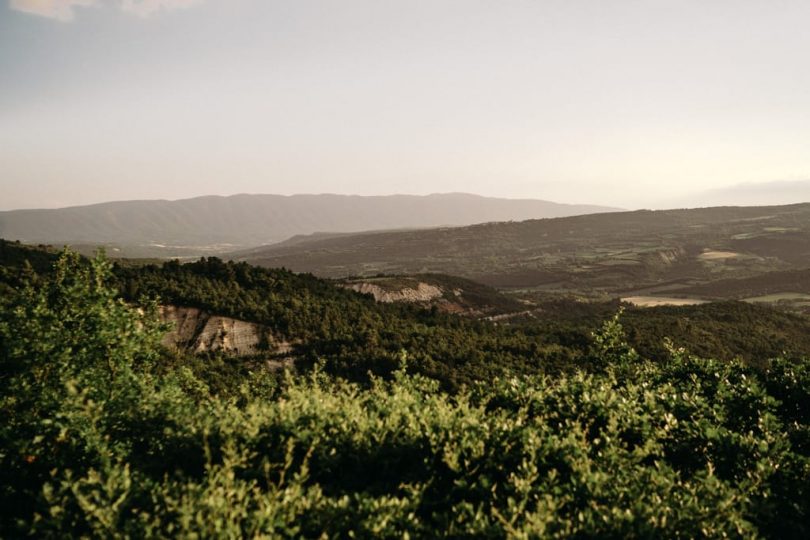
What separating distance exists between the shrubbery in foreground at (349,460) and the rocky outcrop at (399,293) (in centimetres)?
9045

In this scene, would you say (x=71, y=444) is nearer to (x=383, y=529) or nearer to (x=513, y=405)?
(x=383, y=529)

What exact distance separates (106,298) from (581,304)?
127461mm

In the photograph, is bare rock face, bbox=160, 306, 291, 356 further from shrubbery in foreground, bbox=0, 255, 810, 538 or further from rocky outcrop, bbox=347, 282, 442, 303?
rocky outcrop, bbox=347, 282, 442, 303

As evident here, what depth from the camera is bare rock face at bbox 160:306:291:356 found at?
54.9m

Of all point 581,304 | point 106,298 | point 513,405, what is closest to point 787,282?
point 581,304

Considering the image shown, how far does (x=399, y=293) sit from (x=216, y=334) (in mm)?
61296

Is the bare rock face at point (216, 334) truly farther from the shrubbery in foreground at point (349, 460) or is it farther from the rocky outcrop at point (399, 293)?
the rocky outcrop at point (399, 293)

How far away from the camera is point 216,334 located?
56281 millimetres

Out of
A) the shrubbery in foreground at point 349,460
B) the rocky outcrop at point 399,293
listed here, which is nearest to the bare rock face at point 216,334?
the shrubbery in foreground at point 349,460

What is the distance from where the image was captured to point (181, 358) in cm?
4706

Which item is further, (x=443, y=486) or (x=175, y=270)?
(x=175, y=270)

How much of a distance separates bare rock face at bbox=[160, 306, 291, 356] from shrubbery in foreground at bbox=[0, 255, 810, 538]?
127ft

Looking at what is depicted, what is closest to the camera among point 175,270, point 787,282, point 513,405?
point 513,405

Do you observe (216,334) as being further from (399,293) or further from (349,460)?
(399,293)
